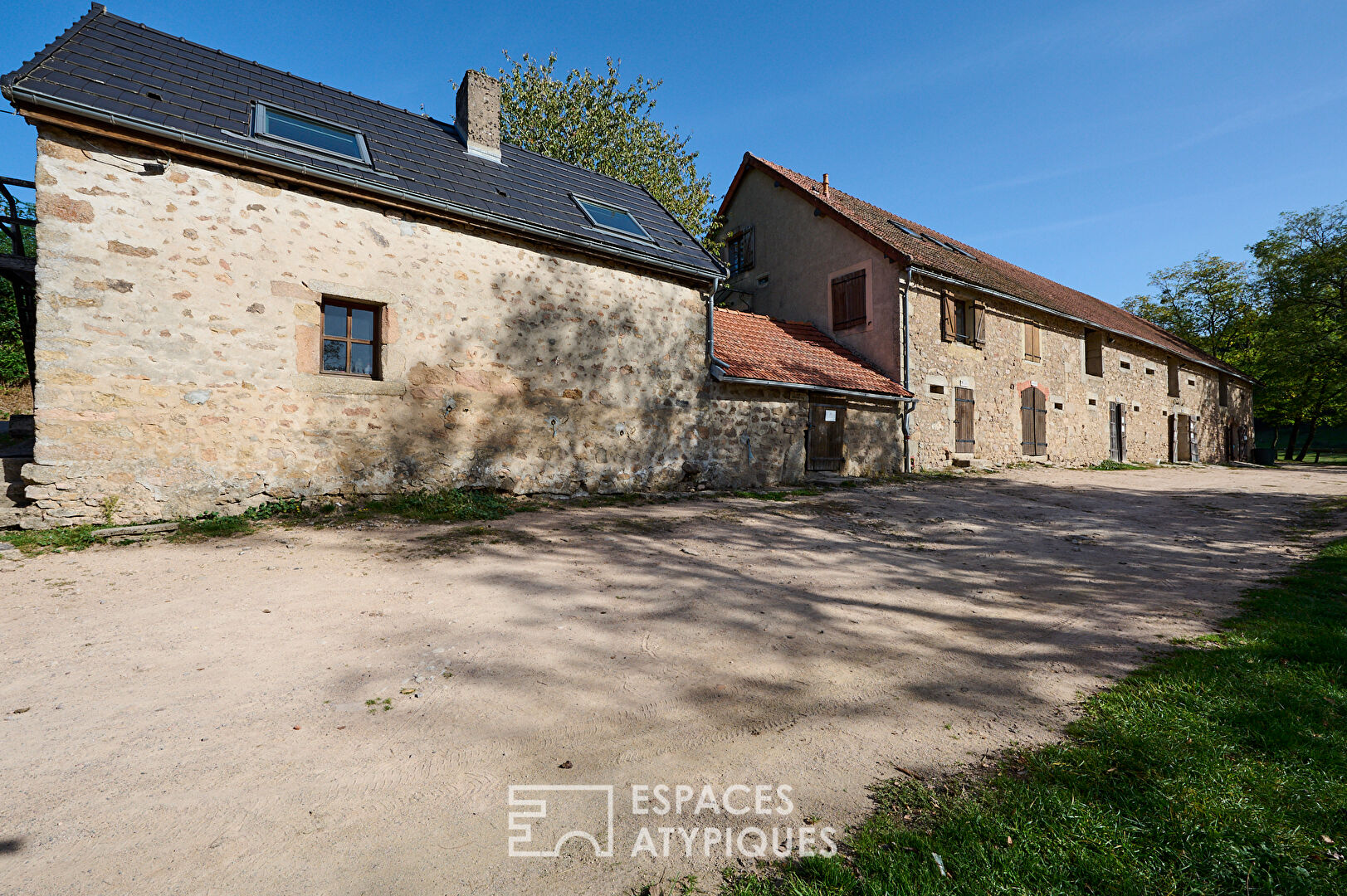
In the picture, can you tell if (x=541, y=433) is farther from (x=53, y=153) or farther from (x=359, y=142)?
(x=53, y=153)

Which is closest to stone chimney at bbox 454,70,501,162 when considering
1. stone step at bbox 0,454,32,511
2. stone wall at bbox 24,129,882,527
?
stone wall at bbox 24,129,882,527

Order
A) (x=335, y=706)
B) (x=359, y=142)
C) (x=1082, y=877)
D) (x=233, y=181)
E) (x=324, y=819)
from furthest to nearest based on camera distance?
(x=359, y=142)
(x=233, y=181)
(x=335, y=706)
(x=324, y=819)
(x=1082, y=877)

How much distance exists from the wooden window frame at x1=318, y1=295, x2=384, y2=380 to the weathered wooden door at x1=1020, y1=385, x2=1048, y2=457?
15987 millimetres

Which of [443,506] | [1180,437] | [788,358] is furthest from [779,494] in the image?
[1180,437]

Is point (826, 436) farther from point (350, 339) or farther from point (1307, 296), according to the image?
point (1307, 296)

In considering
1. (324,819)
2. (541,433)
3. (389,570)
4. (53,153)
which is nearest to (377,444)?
(541,433)

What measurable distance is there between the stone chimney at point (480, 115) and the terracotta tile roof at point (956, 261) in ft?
27.3

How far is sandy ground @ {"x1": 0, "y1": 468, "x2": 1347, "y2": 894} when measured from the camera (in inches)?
68.3

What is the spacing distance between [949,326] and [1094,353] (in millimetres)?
8233

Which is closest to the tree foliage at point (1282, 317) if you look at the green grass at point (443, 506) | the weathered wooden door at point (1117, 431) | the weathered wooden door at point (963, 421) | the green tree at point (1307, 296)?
the green tree at point (1307, 296)

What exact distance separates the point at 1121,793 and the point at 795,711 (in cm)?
120

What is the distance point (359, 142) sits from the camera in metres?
8.10

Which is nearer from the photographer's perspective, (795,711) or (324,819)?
(324,819)

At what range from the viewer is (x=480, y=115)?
9859 millimetres
